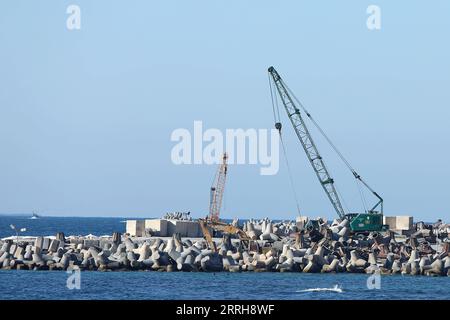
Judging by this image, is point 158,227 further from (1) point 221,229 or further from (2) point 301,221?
(2) point 301,221

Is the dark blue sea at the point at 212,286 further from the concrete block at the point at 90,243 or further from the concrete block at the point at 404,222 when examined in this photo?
the concrete block at the point at 404,222

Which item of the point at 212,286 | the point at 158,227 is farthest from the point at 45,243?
the point at 212,286

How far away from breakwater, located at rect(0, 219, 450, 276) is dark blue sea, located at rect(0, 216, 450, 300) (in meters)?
1.55

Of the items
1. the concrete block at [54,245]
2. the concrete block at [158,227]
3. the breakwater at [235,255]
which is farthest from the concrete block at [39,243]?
the concrete block at [158,227]

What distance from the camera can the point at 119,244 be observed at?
9888 cm

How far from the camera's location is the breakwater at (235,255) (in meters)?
91.1

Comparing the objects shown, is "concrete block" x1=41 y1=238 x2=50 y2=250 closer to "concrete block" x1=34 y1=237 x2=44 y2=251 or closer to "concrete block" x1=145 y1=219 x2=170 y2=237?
"concrete block" x1=34 y1=237 x2=44 y2=251

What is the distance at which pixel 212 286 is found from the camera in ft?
267

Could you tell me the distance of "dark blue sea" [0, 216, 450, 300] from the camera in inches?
3027

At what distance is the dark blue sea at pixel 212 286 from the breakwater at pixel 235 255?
1553 mm

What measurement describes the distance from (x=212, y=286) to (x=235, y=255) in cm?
1385

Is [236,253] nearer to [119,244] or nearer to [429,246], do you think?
[119,244]
